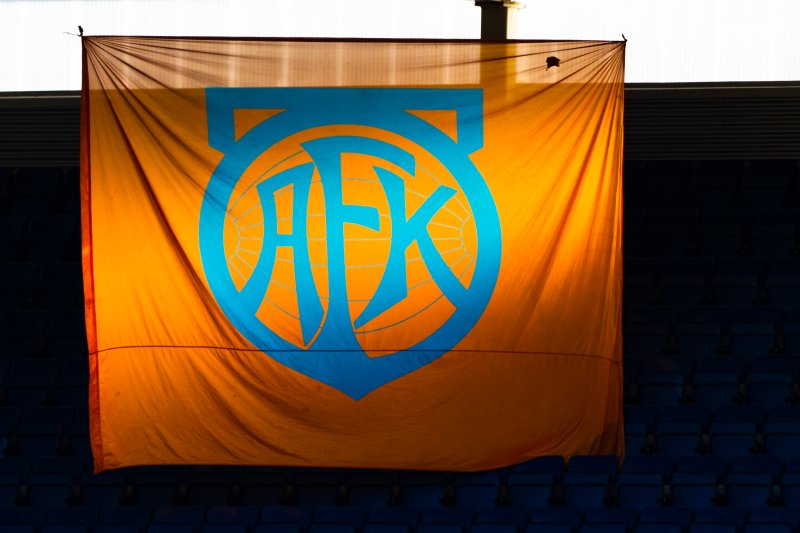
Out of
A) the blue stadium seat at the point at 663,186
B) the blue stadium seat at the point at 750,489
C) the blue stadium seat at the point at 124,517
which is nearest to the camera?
the blue stadium seat at the point at 124,517

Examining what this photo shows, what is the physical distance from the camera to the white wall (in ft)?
48.9

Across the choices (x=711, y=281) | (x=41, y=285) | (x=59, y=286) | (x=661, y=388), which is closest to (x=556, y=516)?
(x=661, y=388)

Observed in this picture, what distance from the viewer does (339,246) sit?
8391mm

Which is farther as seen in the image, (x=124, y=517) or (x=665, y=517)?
(x=124, y=517)

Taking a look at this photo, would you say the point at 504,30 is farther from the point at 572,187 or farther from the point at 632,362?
the point at 572,187

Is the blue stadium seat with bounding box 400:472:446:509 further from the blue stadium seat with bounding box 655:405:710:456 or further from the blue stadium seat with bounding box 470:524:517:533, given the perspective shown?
the blue stadium seat with bounding box 655:405:710:456

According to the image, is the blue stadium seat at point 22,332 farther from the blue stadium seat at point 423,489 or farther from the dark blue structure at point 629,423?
the blue stadium seat at point 423,489

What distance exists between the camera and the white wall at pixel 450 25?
14.9 meters

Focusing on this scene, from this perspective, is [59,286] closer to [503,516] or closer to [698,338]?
[503,516]

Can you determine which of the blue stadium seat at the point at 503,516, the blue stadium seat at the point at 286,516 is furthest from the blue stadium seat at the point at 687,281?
the blue stadium seat at the point at 286,516

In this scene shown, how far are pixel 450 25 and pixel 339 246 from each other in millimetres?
7172

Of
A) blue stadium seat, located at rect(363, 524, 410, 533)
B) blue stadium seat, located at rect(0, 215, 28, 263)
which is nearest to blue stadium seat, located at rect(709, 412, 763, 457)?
blue stadium seat, located at rect(363, 524, 410, 533)

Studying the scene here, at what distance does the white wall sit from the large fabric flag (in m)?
6.38

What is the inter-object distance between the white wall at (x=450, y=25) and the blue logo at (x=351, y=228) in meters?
6.47
